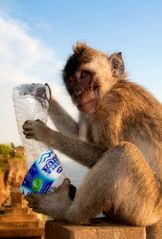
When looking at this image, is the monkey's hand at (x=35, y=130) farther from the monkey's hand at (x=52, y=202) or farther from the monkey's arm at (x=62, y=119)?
the monkey's arm at (x=62, y=119)

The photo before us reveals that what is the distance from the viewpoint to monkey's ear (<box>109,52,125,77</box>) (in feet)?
23.5

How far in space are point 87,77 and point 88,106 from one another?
0.48 metres

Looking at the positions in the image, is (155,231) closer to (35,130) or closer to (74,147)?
(74,147)

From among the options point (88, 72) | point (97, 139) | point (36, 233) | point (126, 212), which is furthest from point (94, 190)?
point (36, 233)

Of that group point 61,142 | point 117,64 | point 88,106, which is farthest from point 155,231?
point 117,64

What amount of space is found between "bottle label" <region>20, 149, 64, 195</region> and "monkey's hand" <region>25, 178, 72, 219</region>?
8 centimetres

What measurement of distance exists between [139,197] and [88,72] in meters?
1.78

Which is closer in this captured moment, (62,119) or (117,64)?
(117,64)

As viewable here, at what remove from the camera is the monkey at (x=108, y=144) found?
579cm

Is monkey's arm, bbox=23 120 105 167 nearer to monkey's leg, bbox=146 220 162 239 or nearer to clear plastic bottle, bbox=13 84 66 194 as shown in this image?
clear plastic bottle, bbox=13 84 66 194

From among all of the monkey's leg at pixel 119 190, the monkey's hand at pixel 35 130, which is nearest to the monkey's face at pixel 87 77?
the monkey's hand at pixel 35 130

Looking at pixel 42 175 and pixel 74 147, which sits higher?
pixel 74 147

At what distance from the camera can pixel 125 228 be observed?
18.4 ft

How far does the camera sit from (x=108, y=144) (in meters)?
6.32
